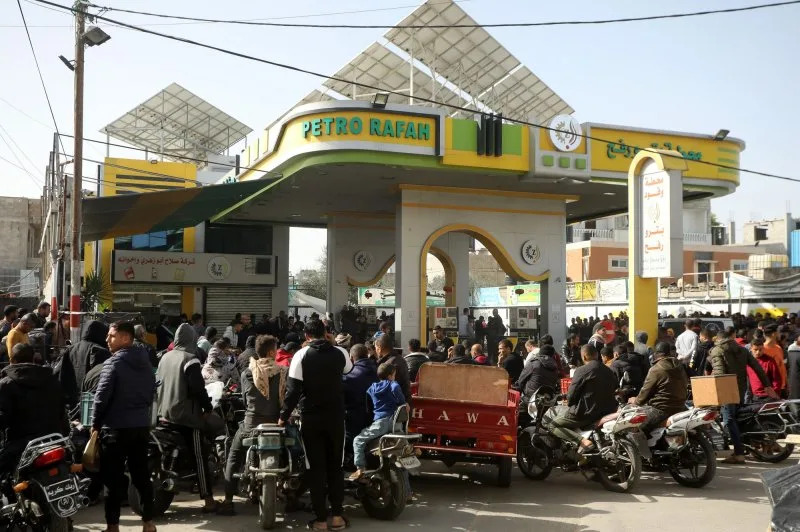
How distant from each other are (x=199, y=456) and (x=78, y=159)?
8682 millimetres

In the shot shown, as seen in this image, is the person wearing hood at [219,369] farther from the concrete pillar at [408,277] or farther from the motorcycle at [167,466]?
the concrete pillar at [408,277]

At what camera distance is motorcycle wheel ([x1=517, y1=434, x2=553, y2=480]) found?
918cm

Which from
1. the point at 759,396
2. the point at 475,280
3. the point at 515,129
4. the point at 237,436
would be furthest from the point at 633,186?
the point at 475,280

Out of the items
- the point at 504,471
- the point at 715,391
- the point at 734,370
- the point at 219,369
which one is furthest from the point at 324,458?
the point at 734,370

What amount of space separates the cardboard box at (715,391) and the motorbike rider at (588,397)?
94 centimetres

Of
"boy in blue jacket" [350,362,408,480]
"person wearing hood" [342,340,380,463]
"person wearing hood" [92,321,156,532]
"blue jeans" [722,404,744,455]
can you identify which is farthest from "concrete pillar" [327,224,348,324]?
"person wearing hood" [92,321,156,532]

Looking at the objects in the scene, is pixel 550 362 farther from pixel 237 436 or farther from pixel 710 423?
pixel 237 436

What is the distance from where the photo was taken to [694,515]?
7406mm

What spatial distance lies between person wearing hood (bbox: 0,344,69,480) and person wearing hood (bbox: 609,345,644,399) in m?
7.14

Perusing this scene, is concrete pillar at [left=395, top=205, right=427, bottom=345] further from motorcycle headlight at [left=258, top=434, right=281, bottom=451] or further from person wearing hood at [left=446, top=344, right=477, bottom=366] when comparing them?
motorcycle headlight at [left=258, top=434, right=281, bottom=451]

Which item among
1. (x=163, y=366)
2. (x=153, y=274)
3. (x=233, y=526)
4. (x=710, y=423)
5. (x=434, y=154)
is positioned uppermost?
(x=434, y=154)

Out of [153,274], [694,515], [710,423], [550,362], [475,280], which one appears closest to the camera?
[694,515]

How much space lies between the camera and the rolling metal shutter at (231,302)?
28781 millimetres

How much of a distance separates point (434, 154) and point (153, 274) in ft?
41.8
